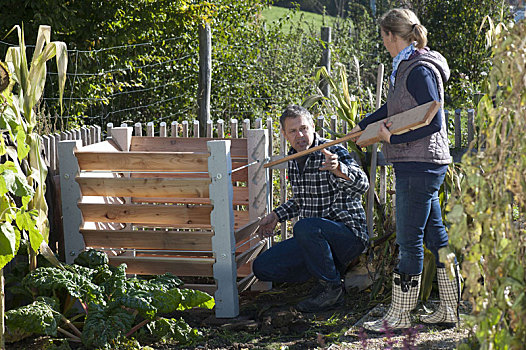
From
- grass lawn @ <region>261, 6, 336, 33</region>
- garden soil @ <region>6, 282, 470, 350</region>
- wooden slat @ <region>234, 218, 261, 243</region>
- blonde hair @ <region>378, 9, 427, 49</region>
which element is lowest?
garden soil @ <region>6, 282, 470, 350</region>

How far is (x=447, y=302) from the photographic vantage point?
361 cm

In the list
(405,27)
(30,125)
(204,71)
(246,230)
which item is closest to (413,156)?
(405,27)

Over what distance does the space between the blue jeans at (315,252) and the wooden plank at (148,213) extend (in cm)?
57

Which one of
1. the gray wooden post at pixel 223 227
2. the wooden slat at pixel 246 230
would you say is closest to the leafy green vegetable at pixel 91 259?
the gray wooden post at pixel 223 227

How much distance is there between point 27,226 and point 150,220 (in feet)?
3.34

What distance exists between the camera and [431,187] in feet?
11.1

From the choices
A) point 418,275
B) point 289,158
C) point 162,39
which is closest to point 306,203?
point 289,158

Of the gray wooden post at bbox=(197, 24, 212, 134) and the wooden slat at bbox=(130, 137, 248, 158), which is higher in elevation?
the gray wooden post at bbox=(197, 24, 212, 134)

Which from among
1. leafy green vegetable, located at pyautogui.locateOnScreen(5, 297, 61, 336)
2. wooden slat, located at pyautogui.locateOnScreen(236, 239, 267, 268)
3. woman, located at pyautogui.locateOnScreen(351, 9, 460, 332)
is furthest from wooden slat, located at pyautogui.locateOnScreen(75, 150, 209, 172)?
woman, located at pyautogui.locateOnScreen(351, 9, 460, 332)

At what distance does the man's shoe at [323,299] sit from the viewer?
3953mm

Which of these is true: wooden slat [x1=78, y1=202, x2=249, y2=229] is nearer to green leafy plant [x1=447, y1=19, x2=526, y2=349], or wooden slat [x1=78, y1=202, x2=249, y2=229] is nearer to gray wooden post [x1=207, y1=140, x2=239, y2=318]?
gray wooden post [x1=207, y1=140, x2=239, y2=318]

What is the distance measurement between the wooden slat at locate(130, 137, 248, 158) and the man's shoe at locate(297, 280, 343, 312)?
1.11 meters

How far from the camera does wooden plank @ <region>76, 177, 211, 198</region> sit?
3.84 m

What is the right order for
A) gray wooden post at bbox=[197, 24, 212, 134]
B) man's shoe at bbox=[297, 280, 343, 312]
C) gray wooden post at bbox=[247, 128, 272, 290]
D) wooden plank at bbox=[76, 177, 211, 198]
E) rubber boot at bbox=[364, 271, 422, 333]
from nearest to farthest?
rubber boot at bbox=[364, 271, 422, 333] → wooden plank at bbox=[76, 177, 211, 198] → man's shoe at bbox=[297, 280, 343, 312] → gray wooden post at bbox=[247, 128, 272, 290] → gray wooden post at bbox=[197, 24, 212, 134]
